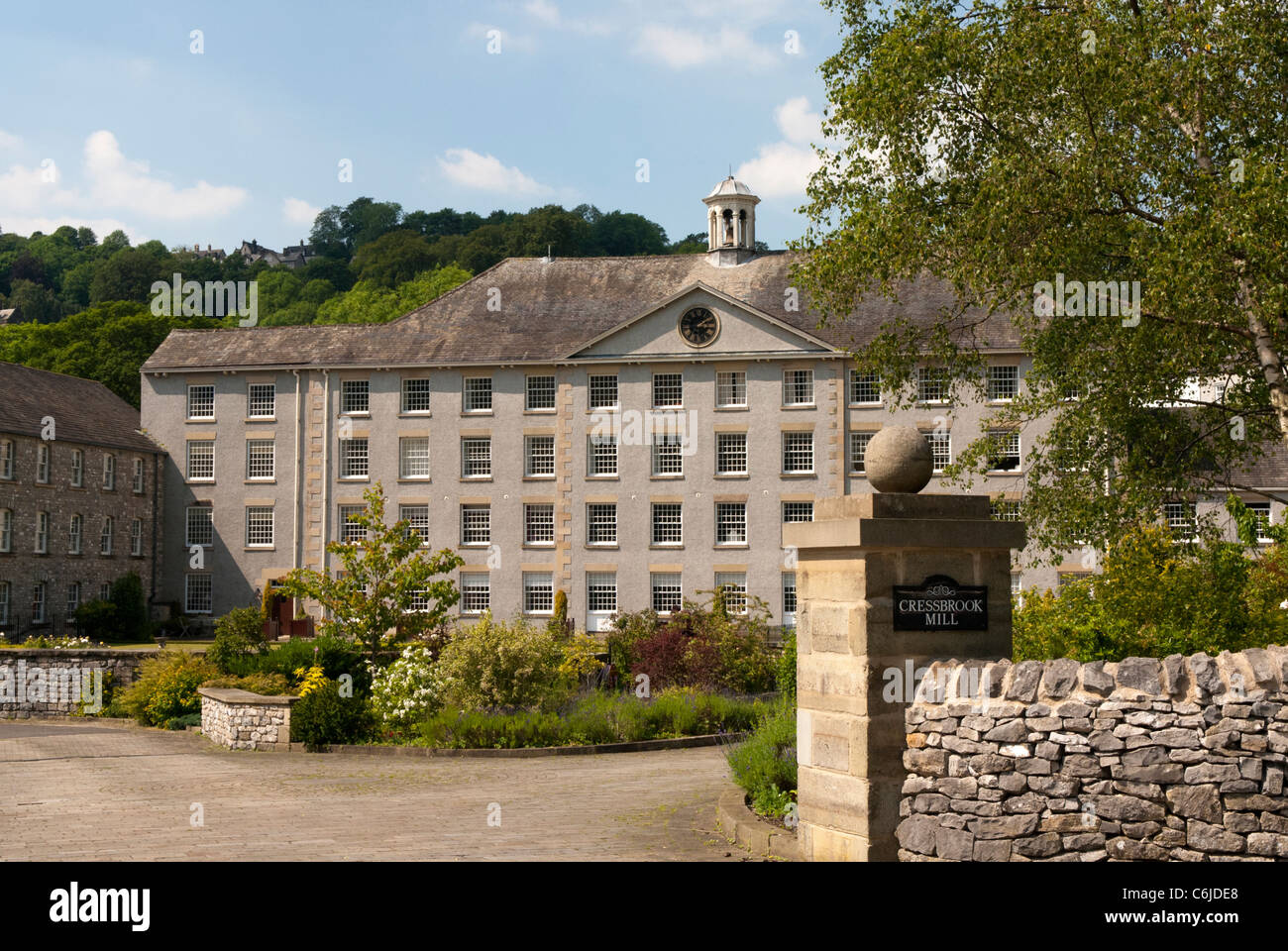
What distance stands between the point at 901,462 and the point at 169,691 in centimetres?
1770

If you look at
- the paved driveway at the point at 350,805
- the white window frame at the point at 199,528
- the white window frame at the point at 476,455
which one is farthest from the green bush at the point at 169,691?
the white window frame at the point at 199,528

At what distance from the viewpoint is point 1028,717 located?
Answer: 329 inches

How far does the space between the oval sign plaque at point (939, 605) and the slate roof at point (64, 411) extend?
4149 cm

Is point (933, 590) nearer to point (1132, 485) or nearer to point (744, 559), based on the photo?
point (1132, 485)

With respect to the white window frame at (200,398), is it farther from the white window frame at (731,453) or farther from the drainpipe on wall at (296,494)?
the white window frame at (731,453)

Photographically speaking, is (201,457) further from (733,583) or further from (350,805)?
(350,805)

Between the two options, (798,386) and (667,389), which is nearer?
(798,386)

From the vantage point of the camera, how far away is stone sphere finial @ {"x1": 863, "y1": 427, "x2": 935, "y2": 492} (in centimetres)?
924

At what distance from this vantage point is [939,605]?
9.04 m

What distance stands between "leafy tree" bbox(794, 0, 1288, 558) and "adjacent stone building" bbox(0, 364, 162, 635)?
34483mm

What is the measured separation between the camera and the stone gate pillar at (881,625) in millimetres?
8836

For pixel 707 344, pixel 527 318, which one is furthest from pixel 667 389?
pixel 527 318

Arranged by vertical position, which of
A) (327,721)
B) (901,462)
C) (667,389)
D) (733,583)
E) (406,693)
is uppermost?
(667,389)

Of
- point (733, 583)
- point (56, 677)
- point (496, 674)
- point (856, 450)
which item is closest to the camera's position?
point (496, 674)
